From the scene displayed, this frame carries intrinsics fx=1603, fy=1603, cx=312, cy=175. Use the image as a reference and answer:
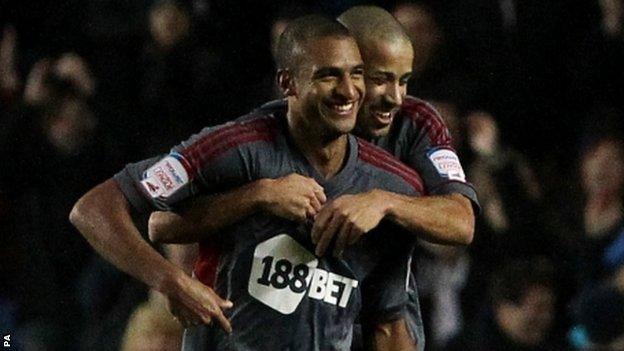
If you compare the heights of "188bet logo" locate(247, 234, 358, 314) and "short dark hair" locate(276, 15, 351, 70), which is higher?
"short dark hair" locate(276, 15, 351, 70)

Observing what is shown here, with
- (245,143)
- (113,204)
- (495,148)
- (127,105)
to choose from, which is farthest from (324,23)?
(127,105)

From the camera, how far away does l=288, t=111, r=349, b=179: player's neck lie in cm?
286

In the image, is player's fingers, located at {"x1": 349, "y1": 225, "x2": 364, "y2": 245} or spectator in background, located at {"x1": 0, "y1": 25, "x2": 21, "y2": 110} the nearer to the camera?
player's fingers, located at {"x1": 349, "y1": 225, "x2": 364, "y2": 245}

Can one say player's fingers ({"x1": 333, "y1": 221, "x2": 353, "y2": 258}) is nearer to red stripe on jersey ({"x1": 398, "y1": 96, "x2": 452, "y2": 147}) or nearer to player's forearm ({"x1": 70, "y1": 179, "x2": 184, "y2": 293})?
player's forearm ({"x1": 70, "y1": 179, "x2": 184, "y2": 293})

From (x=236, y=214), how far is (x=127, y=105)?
7.17 feet

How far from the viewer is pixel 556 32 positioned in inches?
167

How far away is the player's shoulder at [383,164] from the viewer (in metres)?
2.92

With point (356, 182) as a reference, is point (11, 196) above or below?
below

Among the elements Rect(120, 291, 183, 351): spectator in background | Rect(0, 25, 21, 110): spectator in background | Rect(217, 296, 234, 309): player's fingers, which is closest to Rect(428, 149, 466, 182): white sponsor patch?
Rect(217, 296, 234, 309): player's fingers

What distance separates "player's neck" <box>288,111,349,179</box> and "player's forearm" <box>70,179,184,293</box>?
0.33 m

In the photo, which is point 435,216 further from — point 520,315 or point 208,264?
point 520,315

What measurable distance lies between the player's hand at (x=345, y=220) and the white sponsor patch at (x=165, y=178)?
250 mm

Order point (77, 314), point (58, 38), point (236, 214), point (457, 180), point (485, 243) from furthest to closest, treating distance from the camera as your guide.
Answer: point (58, 38), point (77, 314), point (485, 243), point (457, 180), point (236, 214)

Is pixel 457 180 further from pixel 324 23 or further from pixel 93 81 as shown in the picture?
pixel 93 81
